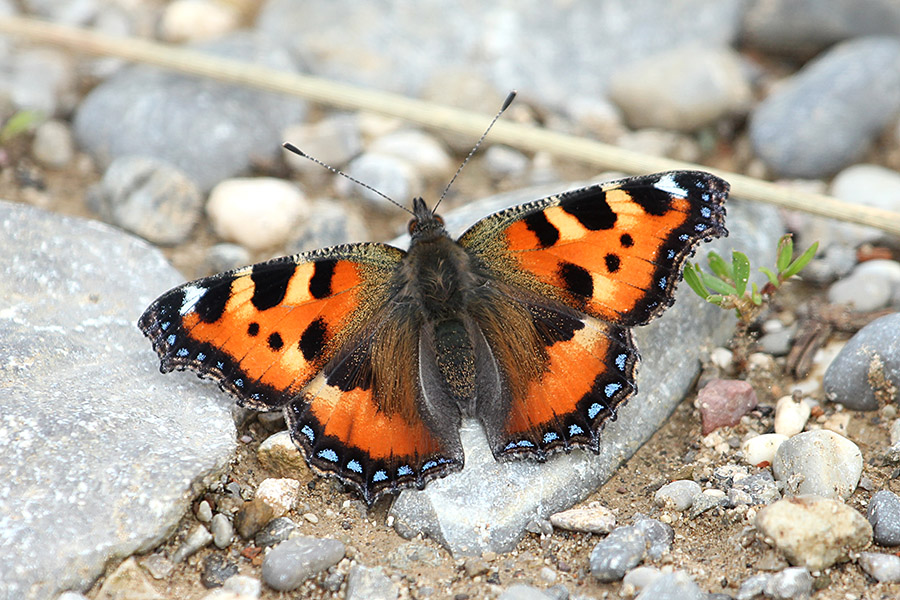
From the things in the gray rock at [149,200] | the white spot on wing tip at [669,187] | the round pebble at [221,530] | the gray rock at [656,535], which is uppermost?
the white spot on wing tip at [669,187]

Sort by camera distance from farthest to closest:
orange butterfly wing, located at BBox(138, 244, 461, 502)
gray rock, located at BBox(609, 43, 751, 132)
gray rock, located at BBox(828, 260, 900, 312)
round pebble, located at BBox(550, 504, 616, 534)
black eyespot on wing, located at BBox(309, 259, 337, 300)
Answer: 1. gray rock, located at BBox(609, 43, 751, 132)
2. gray rock, located at BBox(828, 260, 900, 312)
3. black eyespot on wing, located at BBox(309, 259, 337, 300)
4. orange butterfly wing, located at BBox(138, 244, 461, 502)
5. round pebble, located at BBox(550, 504, 616, 534)

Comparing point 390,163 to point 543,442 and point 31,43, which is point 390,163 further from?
point 31,43

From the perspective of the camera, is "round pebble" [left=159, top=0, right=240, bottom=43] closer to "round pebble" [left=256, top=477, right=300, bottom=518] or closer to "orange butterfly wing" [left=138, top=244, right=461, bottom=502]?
"orange butterfly wing" [left=138, top=244, right=461, bottom=502]

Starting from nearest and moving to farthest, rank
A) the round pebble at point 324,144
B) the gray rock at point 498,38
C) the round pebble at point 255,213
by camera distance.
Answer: the round pebble at point 255,213
the round pebble at point 324,144
the gray rock at point 498,38

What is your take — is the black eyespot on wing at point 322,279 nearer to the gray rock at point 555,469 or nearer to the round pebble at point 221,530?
the gray rock at point 555,469

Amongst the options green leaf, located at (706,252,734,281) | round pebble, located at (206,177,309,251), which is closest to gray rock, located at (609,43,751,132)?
green leaf, located at (706,252,734,281)

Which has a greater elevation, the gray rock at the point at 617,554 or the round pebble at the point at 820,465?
the round pebble at the point at 820,465

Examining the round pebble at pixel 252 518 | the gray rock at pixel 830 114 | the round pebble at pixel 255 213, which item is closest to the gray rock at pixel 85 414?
the round pebble at pixel 252 518

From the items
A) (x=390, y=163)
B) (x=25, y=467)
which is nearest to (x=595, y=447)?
(x=25, y=467)
